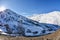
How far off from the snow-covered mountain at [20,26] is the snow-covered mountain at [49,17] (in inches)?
4.0

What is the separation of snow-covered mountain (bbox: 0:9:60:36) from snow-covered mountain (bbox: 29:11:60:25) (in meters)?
0.10

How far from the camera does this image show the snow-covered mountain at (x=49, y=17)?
22.6ft

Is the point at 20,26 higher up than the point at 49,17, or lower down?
lower down

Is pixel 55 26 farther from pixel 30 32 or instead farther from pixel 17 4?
pixel 17 4

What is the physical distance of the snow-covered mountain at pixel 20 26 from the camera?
22.5ft

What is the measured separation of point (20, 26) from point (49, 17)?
882mm

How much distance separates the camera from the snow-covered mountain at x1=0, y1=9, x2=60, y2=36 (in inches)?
270

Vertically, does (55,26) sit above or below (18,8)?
below

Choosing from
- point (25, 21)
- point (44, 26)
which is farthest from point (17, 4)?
point (44, 26)

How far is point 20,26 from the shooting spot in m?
6.96

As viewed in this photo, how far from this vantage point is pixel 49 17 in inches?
274

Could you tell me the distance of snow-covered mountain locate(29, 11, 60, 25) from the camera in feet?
22.6

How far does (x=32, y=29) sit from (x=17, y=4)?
34.8 inches

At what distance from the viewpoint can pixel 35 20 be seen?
693cm
